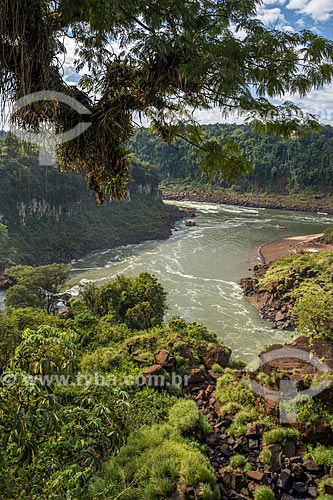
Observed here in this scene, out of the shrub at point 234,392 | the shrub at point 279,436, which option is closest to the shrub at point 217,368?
the shrub at point 234,392

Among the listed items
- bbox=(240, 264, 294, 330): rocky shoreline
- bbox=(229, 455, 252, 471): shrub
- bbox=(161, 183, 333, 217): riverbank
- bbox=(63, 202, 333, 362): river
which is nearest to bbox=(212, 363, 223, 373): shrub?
bbox=(229, 455, 252, 471): shrub

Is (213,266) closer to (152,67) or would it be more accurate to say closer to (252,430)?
(252,430)

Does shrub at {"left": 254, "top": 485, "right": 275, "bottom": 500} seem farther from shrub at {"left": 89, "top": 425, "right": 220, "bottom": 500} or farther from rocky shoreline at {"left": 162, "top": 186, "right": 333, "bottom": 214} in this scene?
rocky shoreline at {"left": 162, "top": 186, "right": 333, "bottom": 214}

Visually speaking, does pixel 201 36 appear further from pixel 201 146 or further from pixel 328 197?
pixel 328 197

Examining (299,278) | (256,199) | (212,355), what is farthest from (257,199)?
(212,355)

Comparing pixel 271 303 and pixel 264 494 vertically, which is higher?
pixel 264 494

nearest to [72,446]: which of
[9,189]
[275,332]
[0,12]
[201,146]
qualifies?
[201,146]
